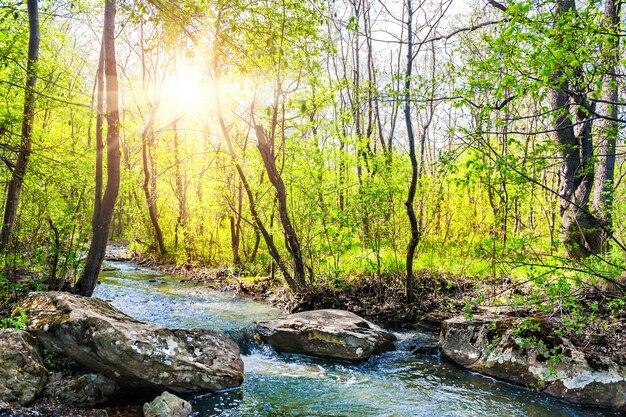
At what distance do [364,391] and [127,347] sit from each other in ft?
10.5

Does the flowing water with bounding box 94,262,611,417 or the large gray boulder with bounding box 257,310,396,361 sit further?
the large gray boulder with bounding box 257,310,396,361

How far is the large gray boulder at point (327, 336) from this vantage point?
715cm

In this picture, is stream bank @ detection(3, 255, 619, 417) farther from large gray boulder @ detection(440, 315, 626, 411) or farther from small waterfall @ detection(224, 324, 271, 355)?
large gray boulder @ detection(440, 315, 626, 411)

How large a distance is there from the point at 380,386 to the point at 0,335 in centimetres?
487

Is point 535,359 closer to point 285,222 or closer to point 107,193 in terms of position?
point 285,222

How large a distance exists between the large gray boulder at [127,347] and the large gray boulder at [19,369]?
30 centimetres

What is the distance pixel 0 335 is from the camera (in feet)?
16.0

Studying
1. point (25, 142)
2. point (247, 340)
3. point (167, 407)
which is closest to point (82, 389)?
point (167, 407)

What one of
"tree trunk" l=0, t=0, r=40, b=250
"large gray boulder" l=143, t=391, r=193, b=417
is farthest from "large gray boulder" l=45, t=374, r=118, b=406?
"tree trunk" l=0, t=0, r=40, b=250

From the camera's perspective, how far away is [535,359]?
6.05m

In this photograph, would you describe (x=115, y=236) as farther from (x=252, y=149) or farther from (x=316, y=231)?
(x=316, y=231)

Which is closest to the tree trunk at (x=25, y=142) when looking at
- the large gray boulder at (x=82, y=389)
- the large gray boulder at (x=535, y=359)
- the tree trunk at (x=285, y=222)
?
the large gray boulder at (x=82, y=389)

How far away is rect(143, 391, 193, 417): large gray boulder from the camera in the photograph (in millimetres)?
4684

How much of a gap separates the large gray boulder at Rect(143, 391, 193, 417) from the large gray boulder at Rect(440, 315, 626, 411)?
3.91 m
